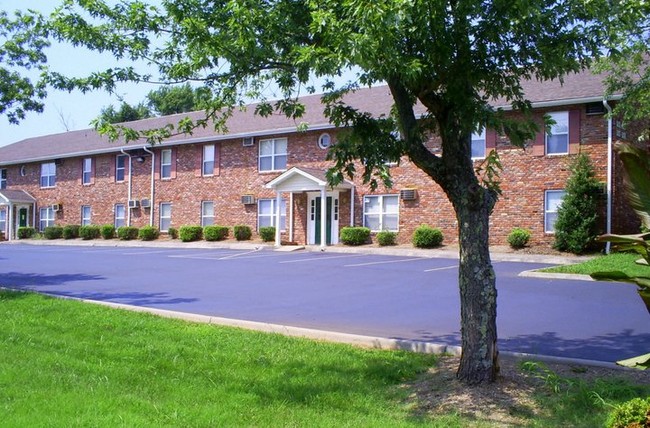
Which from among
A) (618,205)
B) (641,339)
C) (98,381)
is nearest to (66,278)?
(98,381)

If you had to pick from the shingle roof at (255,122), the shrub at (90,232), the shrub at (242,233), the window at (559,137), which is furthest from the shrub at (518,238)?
the shrub at (90,232)

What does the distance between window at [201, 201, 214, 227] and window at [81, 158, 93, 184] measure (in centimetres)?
1005

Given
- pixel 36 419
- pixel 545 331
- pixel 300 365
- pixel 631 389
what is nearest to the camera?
pixel 36 419

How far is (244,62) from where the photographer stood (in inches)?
273

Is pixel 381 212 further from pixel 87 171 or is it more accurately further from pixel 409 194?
pixel 87 171

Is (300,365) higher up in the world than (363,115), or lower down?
lower down

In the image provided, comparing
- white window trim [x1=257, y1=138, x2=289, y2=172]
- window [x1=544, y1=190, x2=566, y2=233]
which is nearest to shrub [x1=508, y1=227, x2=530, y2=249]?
window [x1=544, y1=190, x2=566, y2=233]

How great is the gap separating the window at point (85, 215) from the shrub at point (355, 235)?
19809 mm

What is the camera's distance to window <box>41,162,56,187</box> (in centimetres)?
4209

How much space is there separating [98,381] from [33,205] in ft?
134

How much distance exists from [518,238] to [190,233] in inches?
A: 654

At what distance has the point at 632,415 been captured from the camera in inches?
153

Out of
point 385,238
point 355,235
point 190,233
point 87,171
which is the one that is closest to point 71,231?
point 87,171

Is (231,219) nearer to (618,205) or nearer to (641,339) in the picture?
(618,205)
